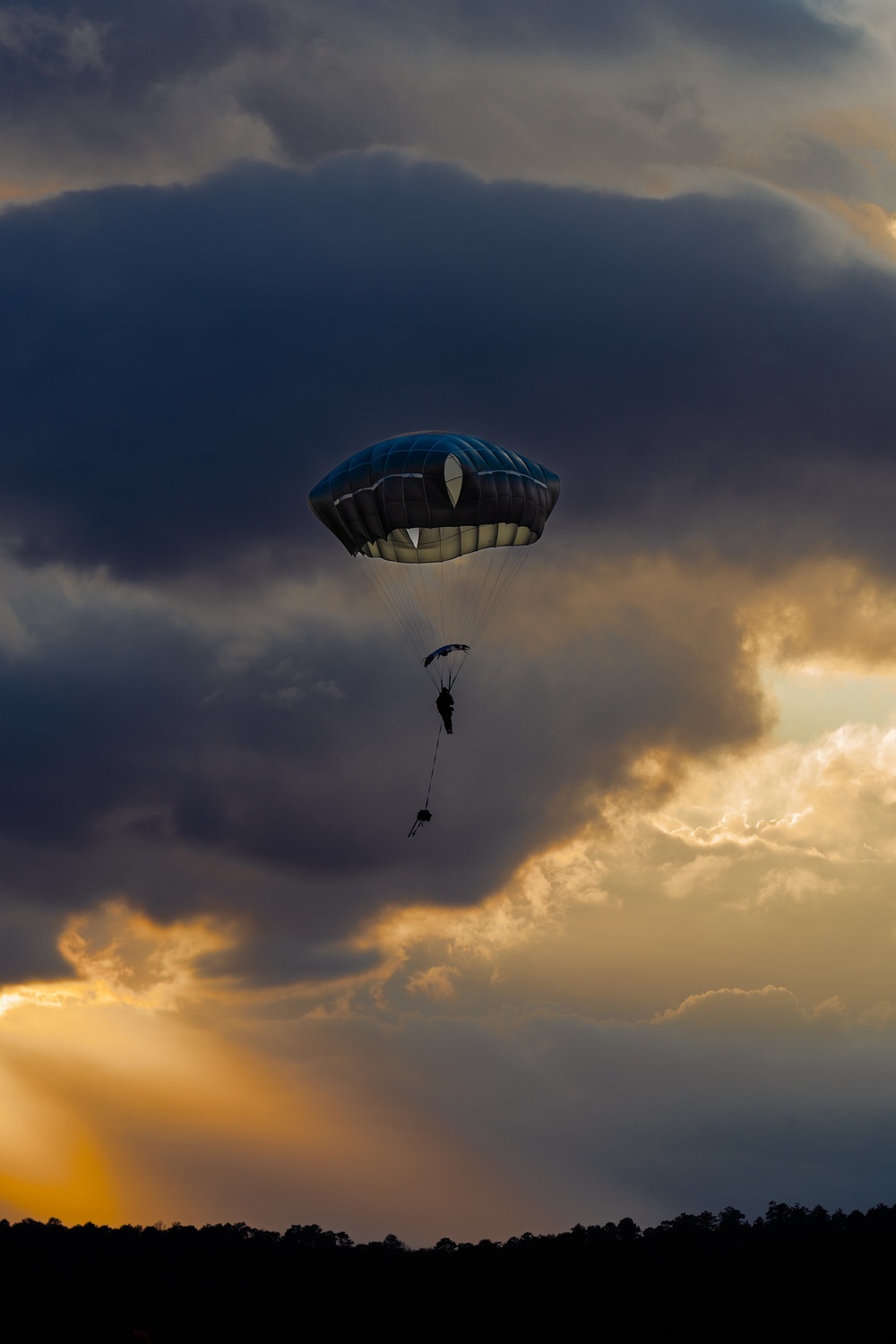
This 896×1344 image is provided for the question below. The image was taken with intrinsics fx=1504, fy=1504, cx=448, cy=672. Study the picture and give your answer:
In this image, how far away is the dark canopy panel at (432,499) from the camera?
74250mm

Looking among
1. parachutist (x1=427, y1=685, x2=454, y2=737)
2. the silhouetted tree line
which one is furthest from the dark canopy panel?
the silhouetted tree line

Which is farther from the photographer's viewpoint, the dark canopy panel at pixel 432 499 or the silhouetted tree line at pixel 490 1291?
the silhouetted tree line at pixel 490 1291

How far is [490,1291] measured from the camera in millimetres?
151375

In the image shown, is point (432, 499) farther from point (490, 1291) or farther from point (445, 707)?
point (490, 1291)

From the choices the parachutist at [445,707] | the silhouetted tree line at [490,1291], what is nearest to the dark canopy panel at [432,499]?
the parachutist at [445,707]

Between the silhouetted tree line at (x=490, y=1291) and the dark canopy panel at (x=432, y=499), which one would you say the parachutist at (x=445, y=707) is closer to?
the dark canopy panel at (x=432, y=499)

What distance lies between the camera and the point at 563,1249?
16562 centimetres

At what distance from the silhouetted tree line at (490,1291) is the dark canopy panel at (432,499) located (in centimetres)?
9097

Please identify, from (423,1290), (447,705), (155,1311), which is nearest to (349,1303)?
(423,1290)

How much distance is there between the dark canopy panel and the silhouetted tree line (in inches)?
3582

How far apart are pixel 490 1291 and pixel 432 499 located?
105 metres

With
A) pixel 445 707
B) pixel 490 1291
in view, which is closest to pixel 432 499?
pixel 445 707

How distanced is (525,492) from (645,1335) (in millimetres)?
A: 94019

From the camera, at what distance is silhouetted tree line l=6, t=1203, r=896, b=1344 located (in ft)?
462
